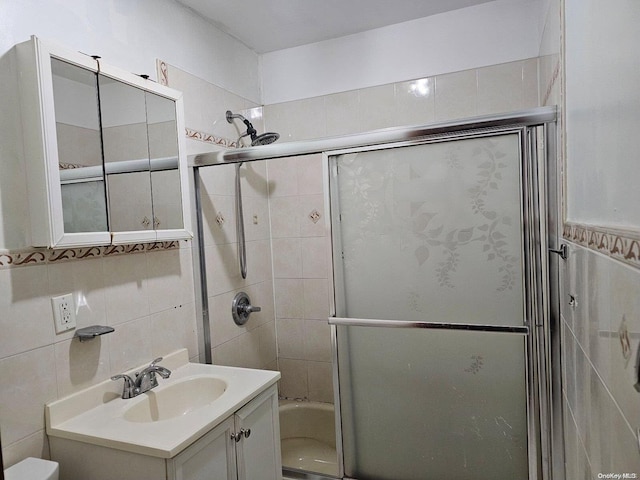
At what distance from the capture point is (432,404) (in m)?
1.77

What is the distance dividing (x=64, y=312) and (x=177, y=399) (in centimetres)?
57

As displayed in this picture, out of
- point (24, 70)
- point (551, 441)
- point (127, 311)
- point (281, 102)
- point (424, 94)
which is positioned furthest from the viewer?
point (281, 102)

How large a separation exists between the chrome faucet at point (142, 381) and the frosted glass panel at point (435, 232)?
0.80m

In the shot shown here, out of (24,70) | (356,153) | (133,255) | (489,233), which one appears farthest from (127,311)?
(489,233)

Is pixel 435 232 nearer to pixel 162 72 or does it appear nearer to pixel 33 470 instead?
pixel 162 72

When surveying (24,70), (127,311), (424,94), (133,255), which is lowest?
(127,311)

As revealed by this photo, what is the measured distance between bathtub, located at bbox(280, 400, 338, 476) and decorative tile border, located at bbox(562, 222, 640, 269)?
6.70 ft

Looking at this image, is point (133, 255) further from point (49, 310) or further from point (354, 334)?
point (354, 334)

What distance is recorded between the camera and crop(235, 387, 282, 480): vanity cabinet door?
1511 millimetres

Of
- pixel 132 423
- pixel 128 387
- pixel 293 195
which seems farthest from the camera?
pixel 293 195

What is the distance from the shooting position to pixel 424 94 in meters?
2.40

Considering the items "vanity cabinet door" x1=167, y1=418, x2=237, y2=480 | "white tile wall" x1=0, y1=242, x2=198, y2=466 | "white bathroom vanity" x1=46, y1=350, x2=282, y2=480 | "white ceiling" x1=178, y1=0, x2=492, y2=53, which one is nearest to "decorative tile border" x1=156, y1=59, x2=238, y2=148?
"white ceiling" x1=178, y1=0, x2=492, y2=53

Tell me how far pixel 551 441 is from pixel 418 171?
3.81 feet

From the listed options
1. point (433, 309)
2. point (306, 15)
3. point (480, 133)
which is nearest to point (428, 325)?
point (433, 309)
